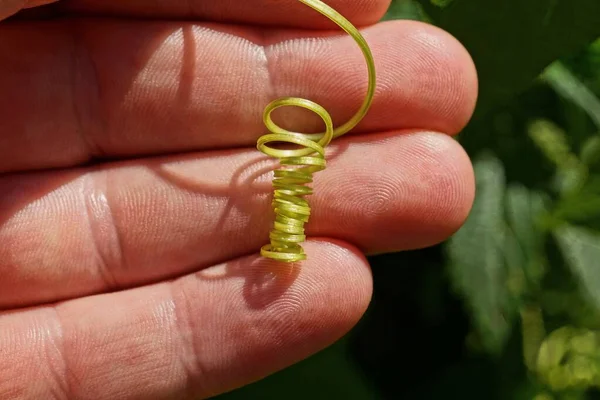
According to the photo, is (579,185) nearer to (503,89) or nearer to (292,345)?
(503,89)

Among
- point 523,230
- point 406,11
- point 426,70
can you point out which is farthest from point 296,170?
point 523,230

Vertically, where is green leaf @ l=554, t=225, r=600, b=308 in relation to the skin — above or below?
below

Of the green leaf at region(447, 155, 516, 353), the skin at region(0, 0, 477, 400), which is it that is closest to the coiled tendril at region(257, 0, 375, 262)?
the skin at region(0, 0, 477, 400)

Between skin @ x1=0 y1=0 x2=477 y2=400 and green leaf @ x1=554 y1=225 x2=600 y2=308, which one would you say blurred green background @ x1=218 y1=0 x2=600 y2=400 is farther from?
skin @ x1=0 y1=0 x2=477 y2=400

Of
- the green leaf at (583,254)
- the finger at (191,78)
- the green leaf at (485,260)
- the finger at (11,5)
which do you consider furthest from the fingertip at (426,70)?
the finger at (11,5)

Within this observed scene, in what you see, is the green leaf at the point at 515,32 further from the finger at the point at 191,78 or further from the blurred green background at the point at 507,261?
the finger at the point at 191,78

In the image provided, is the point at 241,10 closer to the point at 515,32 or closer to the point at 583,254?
the point at 515,32

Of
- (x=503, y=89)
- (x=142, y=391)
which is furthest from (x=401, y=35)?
(x=142, y=391)
